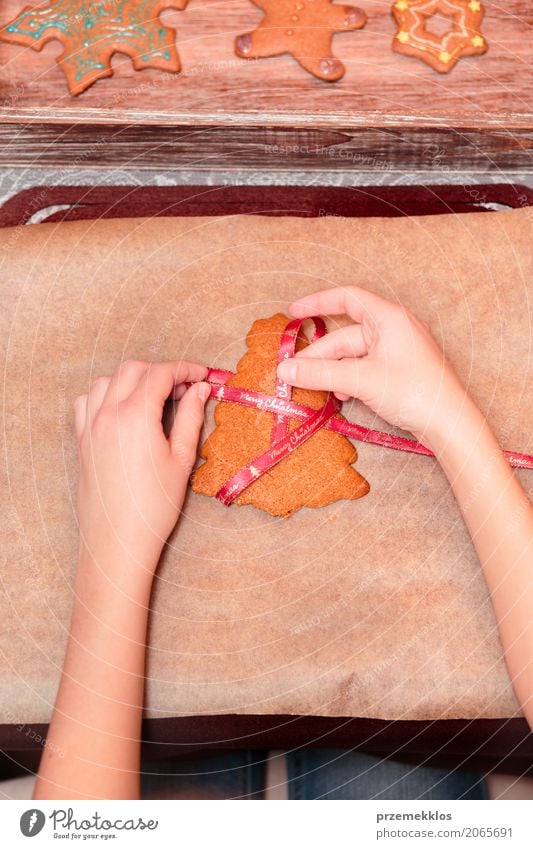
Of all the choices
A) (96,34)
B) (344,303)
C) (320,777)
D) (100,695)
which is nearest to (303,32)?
(96,34)

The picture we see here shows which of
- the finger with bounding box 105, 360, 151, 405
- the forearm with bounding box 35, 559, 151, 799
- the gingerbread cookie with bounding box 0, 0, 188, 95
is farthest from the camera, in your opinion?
the gingerbread cookie with bounding box 0, 0, 188, 95

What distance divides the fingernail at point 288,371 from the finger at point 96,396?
18cm

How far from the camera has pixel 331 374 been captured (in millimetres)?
711

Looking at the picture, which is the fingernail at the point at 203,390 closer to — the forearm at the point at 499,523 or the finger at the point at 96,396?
the finger at the point at 96,396

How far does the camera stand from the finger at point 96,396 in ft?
2.41

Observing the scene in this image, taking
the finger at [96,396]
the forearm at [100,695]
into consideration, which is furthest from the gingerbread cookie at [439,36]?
the forearm at [100,695]

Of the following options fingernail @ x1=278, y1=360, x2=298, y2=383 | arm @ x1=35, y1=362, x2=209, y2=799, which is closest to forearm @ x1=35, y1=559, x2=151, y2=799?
arm @ x1=35, y1=362, x2=209, y2=799

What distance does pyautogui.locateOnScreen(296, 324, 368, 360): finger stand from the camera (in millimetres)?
736

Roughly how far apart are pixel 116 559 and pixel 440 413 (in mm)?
350

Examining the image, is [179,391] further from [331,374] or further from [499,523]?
[499,523]

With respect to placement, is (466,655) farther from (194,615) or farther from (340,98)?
(340,98)

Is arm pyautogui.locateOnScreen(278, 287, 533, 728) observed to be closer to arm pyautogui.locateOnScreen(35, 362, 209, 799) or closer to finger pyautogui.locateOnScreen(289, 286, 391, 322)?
finger pyautogui.locateOnScreen(289, 286, 391, 322)

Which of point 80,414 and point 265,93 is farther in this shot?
point 265,93

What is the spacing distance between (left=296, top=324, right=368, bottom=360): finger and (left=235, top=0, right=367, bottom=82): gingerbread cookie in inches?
12.9
